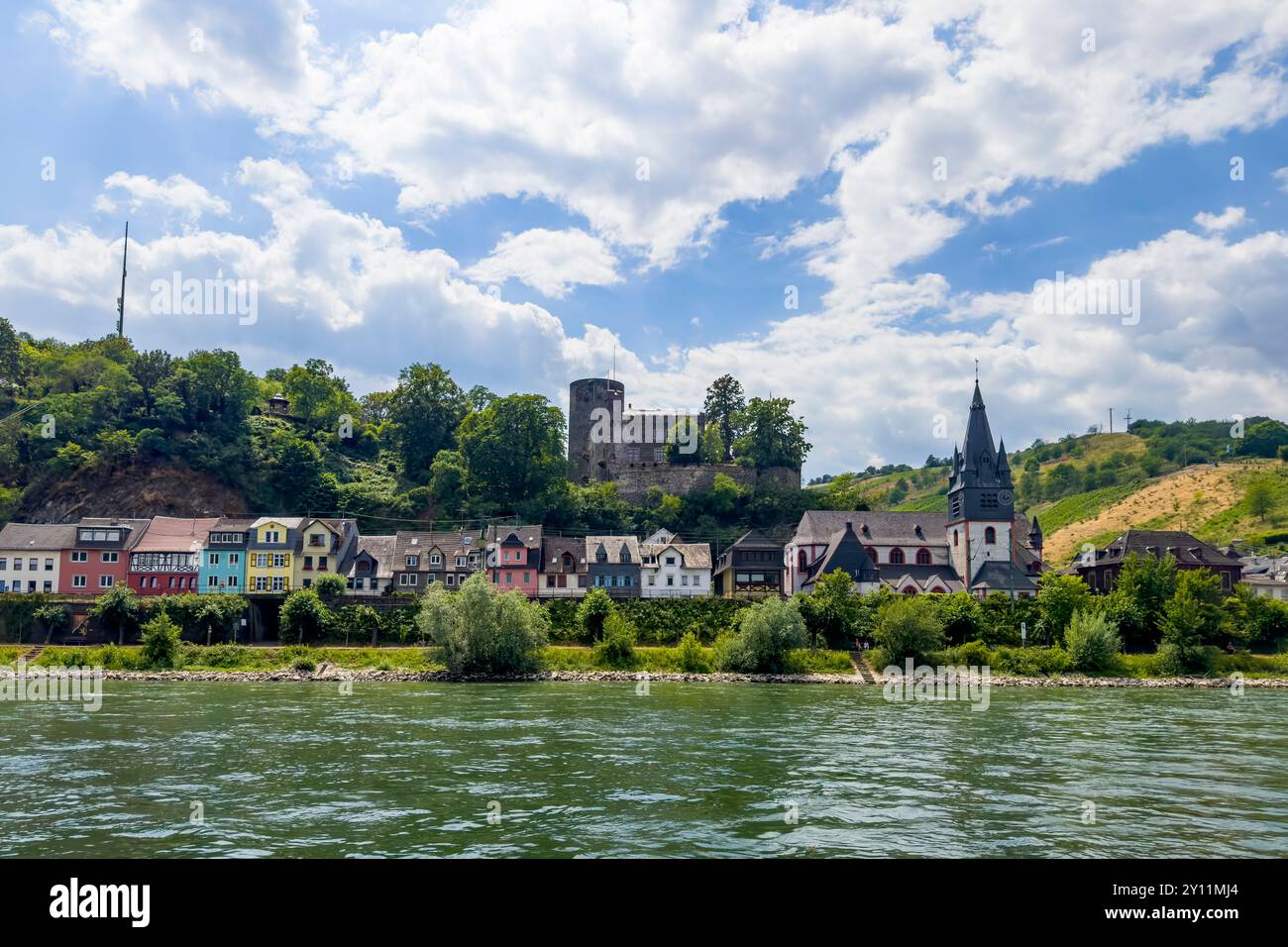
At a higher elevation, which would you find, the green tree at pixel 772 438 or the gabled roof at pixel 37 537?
the green tree at pixel 772 438

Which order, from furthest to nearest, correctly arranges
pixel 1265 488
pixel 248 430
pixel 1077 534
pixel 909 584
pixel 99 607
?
pixel 1077 534 → pixel 1265 488 → pixel 248 430 → pixel 909 584 → pixel 99 607

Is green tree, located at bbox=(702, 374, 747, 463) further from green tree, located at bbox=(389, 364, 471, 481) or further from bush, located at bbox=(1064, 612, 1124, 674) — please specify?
bush, located at bbox=(1064, 612, 1124, 674)

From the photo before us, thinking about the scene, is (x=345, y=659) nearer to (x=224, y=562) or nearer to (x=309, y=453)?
(x=224, y=562)

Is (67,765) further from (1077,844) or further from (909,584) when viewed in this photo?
(909,584)

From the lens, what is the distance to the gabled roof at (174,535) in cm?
7850

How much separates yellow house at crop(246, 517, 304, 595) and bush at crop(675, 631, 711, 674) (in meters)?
34.0

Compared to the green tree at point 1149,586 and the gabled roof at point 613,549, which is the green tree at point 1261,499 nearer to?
the green tree at point 1149,586

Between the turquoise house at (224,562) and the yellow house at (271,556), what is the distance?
0.53 meters

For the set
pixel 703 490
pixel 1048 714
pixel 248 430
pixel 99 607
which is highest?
pixel 248 430

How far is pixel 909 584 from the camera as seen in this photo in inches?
3142

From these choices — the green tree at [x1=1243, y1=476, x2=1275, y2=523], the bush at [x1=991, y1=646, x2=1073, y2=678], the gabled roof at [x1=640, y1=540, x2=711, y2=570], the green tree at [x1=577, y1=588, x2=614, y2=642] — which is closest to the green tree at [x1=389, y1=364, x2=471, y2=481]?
the gabled roof at [x1=640, y1=540, x2=711, y2=570]

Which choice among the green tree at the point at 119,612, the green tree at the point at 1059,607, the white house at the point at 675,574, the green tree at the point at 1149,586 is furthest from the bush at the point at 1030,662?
the green tree at the point at 119,612
